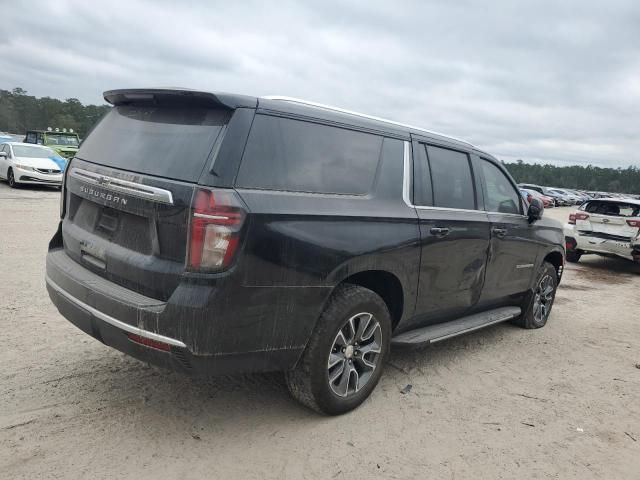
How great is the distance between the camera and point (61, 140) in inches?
937

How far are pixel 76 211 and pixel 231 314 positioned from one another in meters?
1.51

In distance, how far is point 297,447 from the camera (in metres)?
3.01

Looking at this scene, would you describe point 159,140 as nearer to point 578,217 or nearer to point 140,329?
point 140,329

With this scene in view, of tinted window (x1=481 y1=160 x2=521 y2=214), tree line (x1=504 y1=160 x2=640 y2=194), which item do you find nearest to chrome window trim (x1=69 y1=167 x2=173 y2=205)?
tinted window (x1=481 y1=160 x2=521 y2=214)

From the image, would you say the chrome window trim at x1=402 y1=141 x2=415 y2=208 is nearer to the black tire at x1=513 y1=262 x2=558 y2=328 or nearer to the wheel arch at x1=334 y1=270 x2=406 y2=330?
the wheel arch at x1=334 y1=270 x2=406 y2=330

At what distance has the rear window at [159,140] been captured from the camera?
2.76 m

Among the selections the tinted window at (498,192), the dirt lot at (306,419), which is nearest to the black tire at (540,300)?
the dirt lot at (306,419)

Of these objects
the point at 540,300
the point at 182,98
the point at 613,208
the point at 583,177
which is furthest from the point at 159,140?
the point at 583,177

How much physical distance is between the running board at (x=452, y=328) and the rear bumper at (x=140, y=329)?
113 centimetres

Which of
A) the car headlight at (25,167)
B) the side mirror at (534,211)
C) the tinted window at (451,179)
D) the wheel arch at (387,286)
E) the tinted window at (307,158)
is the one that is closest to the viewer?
the tinted window at (307,158)

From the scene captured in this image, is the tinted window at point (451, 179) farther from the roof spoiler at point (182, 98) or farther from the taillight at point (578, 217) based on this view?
the taillight at point (578, 217)

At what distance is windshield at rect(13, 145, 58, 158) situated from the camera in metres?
17.2

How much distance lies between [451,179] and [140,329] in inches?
109

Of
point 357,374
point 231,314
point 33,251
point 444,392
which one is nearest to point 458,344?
point 444,392
